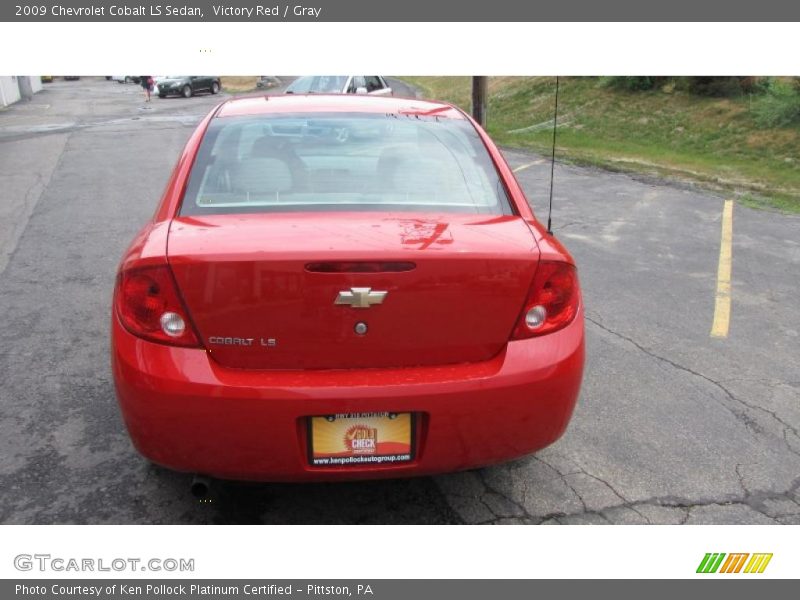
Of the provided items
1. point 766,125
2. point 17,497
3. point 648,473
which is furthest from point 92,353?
point 766,125

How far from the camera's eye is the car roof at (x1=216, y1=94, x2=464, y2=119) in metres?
3.52

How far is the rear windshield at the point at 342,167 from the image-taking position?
288 centimetres

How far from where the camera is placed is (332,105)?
3.60 m

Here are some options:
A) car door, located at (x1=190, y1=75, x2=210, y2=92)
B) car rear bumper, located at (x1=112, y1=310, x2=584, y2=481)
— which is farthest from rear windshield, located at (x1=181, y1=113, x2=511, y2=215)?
car door, located at (x1=190, y1=75, x2=210, y2=92)

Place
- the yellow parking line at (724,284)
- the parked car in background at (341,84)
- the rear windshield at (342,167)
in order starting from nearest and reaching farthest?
the rear windshield at (342,167) < the yellow parking line at (724,284) < the parked car in background at (341,84)

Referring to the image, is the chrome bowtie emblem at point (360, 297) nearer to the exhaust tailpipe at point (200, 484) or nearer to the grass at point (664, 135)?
the exhaust tailpipe at point (200, 484)

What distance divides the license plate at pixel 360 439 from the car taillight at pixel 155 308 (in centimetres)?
53

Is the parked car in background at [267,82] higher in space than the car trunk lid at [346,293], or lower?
lower

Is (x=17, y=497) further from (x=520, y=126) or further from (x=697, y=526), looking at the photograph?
(x=520, y=126)

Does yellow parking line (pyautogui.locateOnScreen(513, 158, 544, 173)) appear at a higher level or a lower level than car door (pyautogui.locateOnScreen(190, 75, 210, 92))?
higher

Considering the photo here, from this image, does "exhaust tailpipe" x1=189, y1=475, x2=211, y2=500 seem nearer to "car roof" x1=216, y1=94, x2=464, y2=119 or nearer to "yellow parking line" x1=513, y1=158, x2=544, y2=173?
"car roof" x1=216, y1=94, x2=464, y2=119

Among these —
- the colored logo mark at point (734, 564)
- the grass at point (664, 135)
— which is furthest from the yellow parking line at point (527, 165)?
the colored logo mark at point (734, 564)

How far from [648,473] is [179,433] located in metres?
2.06

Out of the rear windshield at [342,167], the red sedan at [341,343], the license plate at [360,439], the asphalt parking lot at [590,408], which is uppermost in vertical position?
the rear windshield at [342,167]
